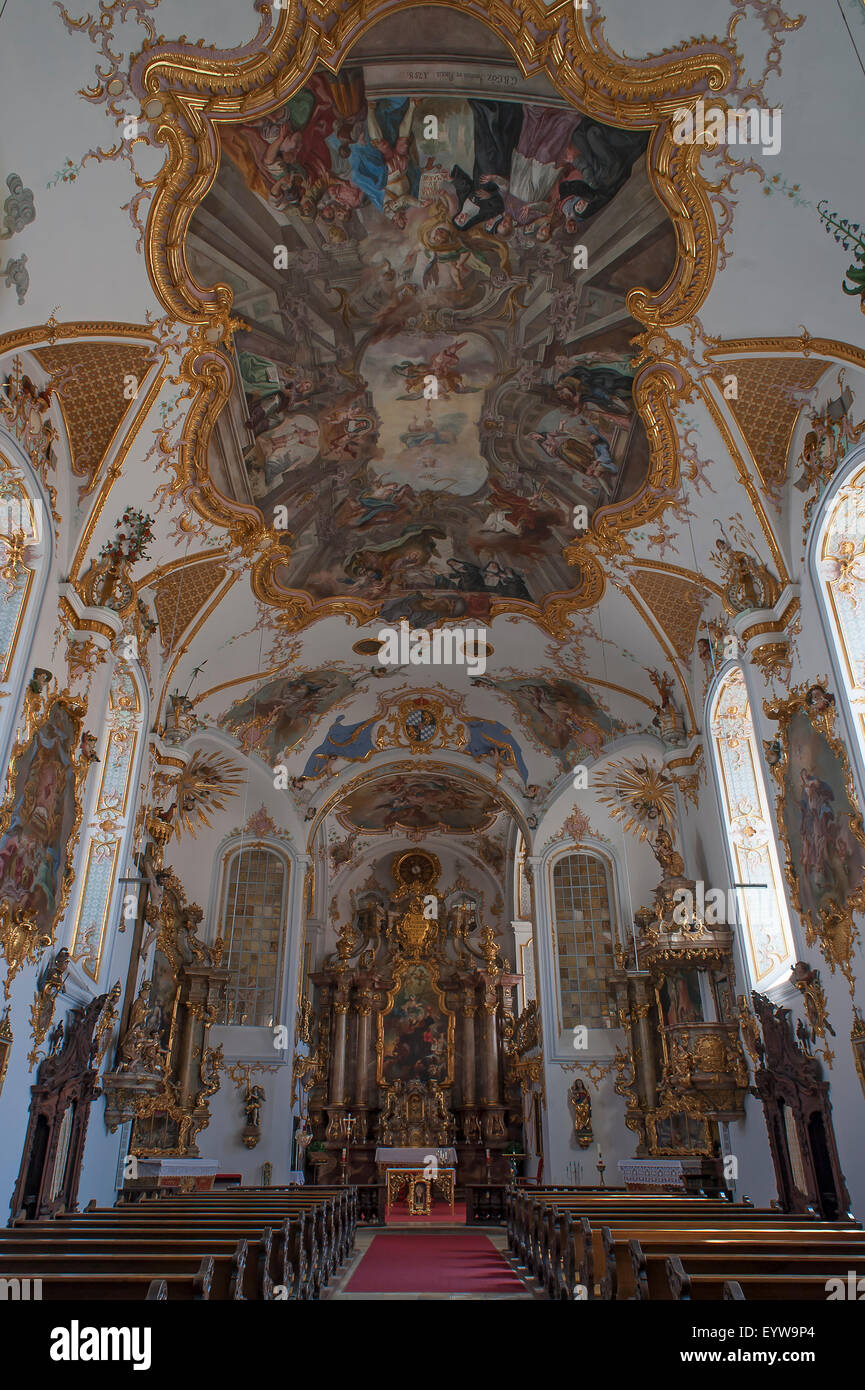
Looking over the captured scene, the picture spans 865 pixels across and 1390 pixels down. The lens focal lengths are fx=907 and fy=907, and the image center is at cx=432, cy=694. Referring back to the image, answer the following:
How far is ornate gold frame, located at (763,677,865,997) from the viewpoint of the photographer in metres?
9.91

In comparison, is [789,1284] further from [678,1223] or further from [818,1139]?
[818,1139]

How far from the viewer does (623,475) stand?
13609 mm

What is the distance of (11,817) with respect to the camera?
9.75 metres

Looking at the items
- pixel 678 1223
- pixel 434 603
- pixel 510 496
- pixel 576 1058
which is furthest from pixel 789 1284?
pixel 576 1058

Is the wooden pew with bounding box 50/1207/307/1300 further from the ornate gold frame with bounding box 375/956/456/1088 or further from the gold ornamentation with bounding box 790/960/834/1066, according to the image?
the ornate gold frame with bounding box 375/956/456/1088

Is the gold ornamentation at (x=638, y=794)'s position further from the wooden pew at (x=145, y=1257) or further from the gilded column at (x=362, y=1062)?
the wooden pew at (x=145, y=1257)

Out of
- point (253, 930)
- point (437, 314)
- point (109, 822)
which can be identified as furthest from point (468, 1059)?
point (437, 314)

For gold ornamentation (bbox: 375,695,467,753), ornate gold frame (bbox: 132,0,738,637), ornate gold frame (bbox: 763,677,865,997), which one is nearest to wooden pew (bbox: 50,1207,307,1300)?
ornate gold frame (bbox: 763,677,865,997)

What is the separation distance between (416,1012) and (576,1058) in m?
8.46

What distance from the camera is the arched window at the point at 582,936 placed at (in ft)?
66.7

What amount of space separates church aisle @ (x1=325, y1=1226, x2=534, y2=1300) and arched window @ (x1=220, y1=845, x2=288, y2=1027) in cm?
542

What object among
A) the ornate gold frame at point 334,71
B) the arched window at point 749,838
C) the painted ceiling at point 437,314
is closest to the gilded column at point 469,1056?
the arched window at point 749,838

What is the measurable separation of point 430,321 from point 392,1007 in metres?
20.8

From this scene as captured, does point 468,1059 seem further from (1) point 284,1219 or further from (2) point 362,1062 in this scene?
(1) point 284,1219
